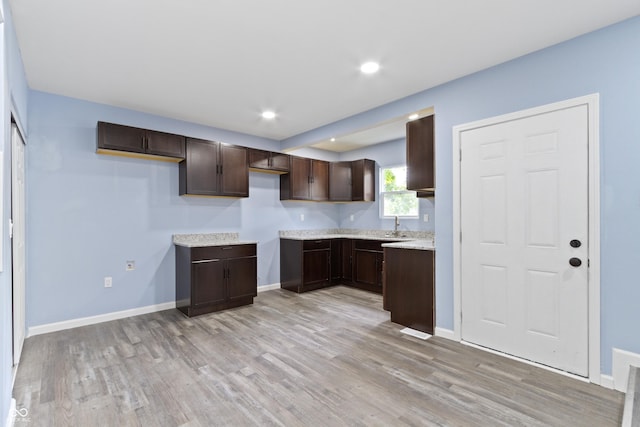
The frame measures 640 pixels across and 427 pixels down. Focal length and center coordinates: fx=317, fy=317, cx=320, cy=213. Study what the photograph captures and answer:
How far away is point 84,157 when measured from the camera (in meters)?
3.71

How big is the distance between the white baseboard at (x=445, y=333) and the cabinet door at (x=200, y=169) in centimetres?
326

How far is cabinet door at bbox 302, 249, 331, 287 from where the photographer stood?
520 cm

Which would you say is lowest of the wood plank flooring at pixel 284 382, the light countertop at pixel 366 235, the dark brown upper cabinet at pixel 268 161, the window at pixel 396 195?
the wood plank flooring at pixel 284 382

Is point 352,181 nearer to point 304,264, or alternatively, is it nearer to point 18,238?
point 304,264

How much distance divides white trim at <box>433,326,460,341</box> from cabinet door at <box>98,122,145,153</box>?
393 cm

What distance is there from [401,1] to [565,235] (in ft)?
7.00

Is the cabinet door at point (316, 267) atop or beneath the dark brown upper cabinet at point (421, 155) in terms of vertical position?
beneath

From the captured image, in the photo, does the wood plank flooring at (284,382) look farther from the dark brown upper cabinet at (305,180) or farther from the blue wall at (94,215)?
the dark brown upper cabinet at (305,180)

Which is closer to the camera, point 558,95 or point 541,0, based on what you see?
point 541,0

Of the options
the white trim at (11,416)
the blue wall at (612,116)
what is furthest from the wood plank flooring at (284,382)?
the blue wall at (612,116)

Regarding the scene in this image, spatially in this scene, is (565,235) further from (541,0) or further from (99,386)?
(99,386)

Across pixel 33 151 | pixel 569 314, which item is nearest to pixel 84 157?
pixel 33 151

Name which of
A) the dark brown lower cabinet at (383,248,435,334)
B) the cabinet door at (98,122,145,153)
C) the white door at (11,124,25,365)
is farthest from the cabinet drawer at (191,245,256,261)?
the dark brown lower cabinet at (383,248,435,334)

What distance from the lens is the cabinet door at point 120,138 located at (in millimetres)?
3592
